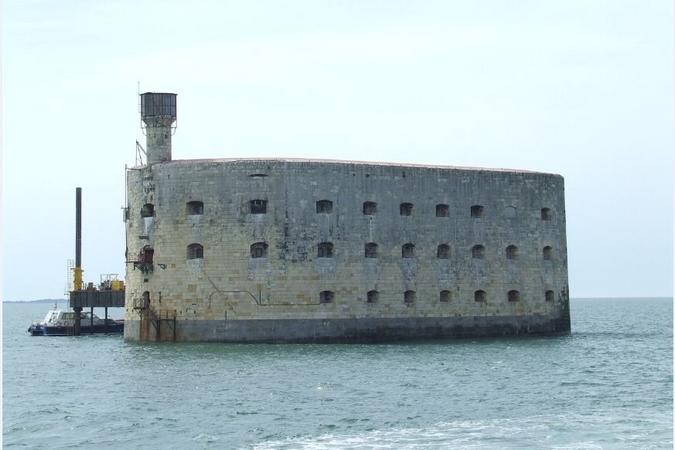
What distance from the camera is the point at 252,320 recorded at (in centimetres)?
3506

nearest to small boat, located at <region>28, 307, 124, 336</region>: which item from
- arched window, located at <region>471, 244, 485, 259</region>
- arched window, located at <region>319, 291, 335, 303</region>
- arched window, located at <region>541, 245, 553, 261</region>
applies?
arched window, located at <region>319, 291, 335, 303</region>

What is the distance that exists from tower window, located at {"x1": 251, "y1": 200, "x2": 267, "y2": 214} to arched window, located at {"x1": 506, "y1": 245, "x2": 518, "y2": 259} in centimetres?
789

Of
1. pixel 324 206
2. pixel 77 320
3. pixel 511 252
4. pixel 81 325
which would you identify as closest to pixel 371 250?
pixel 324 206

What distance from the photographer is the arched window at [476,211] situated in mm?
38062

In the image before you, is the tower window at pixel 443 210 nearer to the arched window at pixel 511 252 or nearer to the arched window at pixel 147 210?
the arched window at pixel 511 252

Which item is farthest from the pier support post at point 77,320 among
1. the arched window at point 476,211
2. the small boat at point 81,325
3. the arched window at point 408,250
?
the arched window at point 476,211

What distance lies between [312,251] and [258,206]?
1.91 meters

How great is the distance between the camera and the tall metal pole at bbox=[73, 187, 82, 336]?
154 ft

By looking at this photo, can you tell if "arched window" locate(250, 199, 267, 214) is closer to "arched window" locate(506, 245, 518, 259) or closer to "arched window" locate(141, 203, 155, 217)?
"arched window" locate(141, 203, 155, 217)

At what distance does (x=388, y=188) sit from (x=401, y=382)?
10205 millimetres

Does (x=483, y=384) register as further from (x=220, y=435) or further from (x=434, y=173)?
(x=434, y=173)

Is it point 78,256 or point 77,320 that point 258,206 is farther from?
point 77,320

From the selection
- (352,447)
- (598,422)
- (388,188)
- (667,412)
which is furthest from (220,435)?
(388,188)

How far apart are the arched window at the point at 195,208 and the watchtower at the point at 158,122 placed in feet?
7.23
